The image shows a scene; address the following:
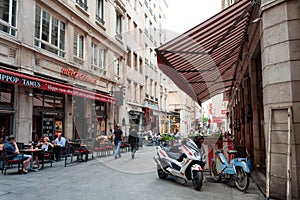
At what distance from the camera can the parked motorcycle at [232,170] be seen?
19.9ft

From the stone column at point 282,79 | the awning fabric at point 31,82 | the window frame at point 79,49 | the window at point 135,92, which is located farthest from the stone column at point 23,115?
the window at point 135,92

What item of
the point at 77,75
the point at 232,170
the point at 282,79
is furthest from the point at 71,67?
the point at 282,79

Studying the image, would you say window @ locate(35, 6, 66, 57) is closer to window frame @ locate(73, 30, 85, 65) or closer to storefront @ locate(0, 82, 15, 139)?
window frame @ locate(73, 30, 85, 65)

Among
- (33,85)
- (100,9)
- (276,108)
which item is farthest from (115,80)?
(276,108)

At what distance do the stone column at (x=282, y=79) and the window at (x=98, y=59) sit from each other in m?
13.8

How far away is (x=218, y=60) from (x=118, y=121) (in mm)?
13721

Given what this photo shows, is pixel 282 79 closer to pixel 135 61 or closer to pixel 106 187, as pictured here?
pixel 106 187

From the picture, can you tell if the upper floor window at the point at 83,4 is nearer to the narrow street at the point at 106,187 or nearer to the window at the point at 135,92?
the window at the point at 135,92

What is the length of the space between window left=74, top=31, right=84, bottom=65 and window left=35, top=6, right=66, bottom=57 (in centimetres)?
127

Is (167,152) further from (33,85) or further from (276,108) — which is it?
(33,85)

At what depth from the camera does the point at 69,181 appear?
7.07 metres

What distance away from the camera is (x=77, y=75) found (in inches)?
614

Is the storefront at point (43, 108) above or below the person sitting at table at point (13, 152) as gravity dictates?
above

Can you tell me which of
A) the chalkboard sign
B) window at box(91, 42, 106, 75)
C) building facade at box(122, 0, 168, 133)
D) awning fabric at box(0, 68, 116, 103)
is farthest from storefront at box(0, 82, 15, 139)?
building facade at box(122, 0, 168, 133)
